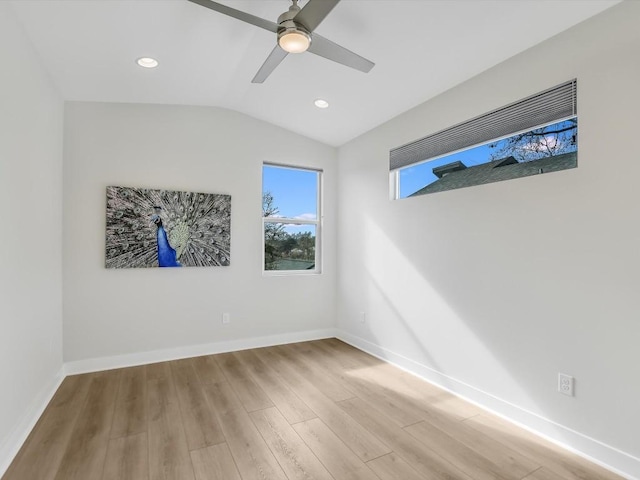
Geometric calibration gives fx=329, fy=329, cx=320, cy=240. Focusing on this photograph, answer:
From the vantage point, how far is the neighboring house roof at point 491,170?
219cm

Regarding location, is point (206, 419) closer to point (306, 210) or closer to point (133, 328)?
point (133, 328)

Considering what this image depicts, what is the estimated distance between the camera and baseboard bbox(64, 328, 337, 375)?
3.20 meters

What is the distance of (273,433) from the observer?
7.16 feet

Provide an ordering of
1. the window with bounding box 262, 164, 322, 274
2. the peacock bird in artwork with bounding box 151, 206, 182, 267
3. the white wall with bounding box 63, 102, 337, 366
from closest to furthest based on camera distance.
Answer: the white wall with bounding box 63, 102, 337, 366 → the peacock bird in artwork with bounding box 151, 206, 182, 267 → the window with bounding box 262, 164, 322, 274

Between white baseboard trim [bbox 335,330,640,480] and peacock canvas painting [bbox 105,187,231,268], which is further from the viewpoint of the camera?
peacock canvas painting [bbox 105,187,231,268]

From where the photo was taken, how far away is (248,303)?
3947mm

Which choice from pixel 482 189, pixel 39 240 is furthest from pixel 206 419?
pixel 482 189

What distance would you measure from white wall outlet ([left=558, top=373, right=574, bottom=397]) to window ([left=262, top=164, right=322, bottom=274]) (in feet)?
9.50

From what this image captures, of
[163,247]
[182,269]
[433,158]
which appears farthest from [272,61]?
[182,269]

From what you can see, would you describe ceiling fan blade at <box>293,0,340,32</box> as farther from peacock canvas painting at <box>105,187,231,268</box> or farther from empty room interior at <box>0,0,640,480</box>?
peacock canvas painting at <box>105,187,231,268</box>

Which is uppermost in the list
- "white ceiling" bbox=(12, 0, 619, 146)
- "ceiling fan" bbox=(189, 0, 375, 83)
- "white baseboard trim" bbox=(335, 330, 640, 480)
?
"white ceiling" bbox=(12, 0, 619, 146)

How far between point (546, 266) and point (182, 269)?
3333 millimetres

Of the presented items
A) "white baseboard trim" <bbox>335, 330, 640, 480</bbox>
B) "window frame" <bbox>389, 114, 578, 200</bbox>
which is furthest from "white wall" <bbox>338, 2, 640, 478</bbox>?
"window frame" <bbox>389, 114, 578, 200</bbox>

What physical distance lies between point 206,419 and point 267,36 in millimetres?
2842
